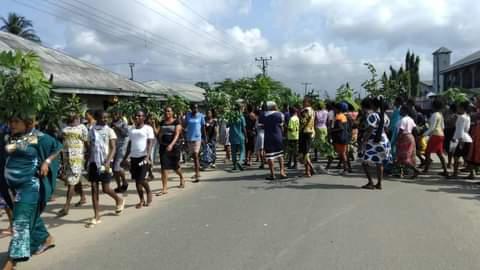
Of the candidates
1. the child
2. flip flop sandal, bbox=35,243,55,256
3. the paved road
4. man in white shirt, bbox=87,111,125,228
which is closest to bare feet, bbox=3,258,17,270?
the paved road

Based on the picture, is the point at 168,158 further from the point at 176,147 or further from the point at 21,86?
the point at 21,86

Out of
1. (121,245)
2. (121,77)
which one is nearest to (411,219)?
(121,245)

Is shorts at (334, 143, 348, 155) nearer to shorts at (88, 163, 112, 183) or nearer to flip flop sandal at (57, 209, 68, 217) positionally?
shorts at (88, 163, 112, 183)

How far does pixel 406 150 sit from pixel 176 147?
5.08 meters

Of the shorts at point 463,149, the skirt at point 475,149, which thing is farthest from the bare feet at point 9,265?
the shorts at point 463,149

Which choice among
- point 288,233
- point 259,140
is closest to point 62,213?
point 288,233

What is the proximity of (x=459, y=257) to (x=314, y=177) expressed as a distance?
5741 mm

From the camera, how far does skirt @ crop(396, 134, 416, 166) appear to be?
10555mm

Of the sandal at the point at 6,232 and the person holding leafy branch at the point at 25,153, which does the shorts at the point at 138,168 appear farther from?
the person holding leafy branch at the point at 25,153

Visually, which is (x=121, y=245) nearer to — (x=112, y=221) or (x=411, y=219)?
(x=112, y=221)

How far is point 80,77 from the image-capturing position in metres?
14.6

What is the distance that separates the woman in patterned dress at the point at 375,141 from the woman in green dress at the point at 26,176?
19.7 feet

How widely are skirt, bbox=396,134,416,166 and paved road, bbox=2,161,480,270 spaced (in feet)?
4.69

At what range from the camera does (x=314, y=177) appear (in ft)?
35.4
